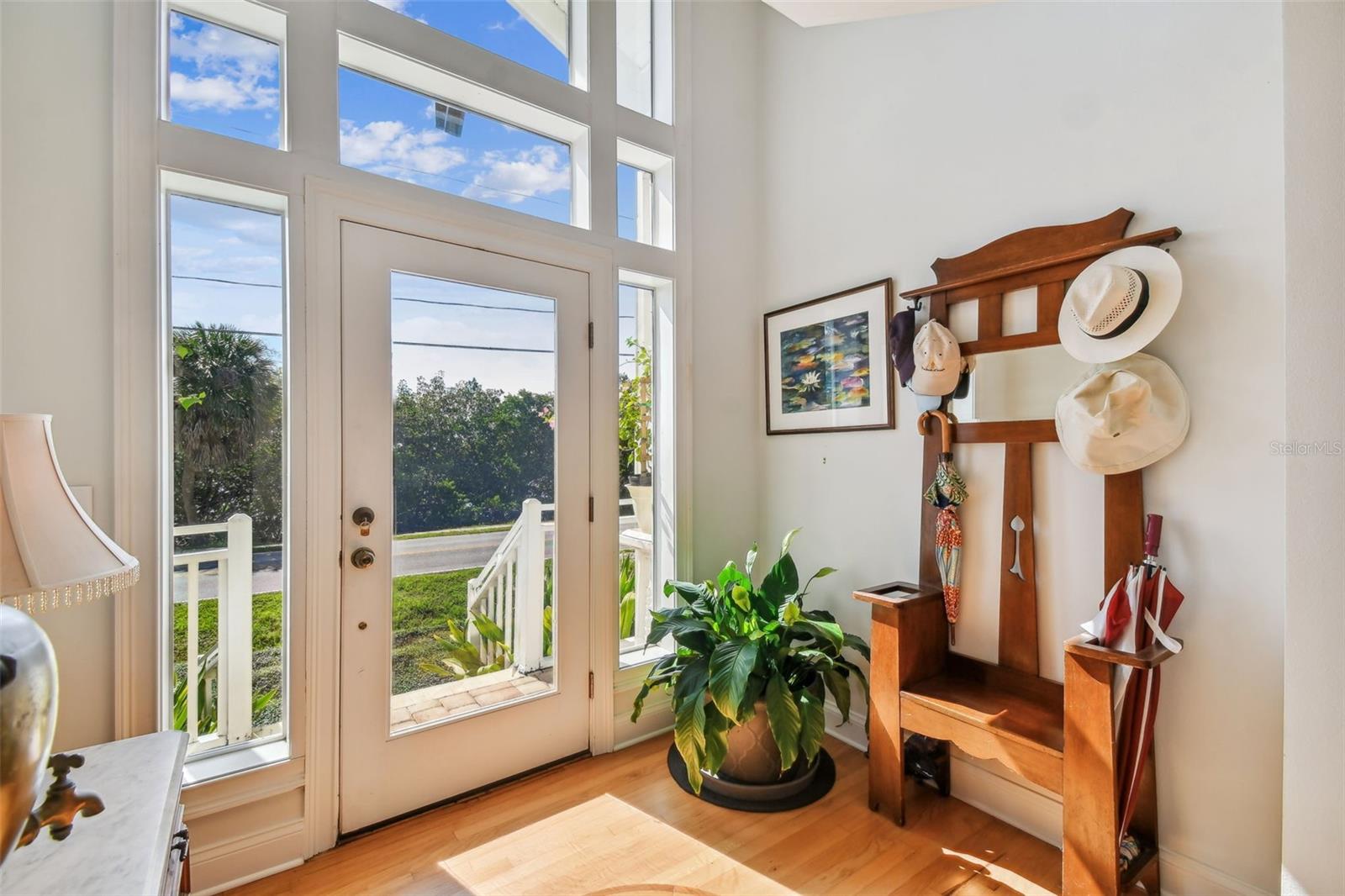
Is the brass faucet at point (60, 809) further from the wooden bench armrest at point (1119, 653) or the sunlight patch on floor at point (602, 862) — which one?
the wooden bench armrest at point (1119, 653)

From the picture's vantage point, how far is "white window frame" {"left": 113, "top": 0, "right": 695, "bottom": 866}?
1.63 meters

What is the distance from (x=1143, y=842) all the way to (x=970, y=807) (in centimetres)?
53

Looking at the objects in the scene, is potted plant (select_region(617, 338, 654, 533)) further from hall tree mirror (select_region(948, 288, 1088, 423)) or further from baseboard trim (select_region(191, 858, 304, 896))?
baseboard trim (select_region(191, 858, 304, 896))

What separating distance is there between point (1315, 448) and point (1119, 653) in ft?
2.06

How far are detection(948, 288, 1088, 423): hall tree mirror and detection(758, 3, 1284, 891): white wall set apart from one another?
15 cm

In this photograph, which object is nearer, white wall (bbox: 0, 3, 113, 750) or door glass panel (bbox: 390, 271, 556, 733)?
white wall (bbox: 0, 3, 113, 750)

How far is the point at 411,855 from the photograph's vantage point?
1.89 m

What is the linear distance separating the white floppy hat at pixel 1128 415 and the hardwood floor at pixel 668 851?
1251 mm

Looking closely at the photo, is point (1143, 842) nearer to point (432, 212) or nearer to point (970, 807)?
point (970, 807)

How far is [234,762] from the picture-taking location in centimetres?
179

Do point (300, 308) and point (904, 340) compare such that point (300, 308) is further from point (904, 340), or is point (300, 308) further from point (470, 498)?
point (904, 340)

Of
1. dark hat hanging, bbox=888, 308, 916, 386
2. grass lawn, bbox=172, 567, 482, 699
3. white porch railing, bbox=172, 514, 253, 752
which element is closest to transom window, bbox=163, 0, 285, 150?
white porch railing, bbox=172, 514, 253, 752

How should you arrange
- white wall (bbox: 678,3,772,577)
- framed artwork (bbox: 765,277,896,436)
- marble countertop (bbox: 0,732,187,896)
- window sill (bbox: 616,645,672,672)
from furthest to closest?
white wall (bbox: 678,3,772,577) < window sill (bbox: 616,645,672,672) < framed artwork (bbox: 765,277,896,436) < marble countertop (bbox: 0,732,187,896)

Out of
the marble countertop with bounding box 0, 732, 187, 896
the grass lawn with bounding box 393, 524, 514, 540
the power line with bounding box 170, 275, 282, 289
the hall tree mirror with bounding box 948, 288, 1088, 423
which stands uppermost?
the power line with bounding box 170, 275, 282, 289
